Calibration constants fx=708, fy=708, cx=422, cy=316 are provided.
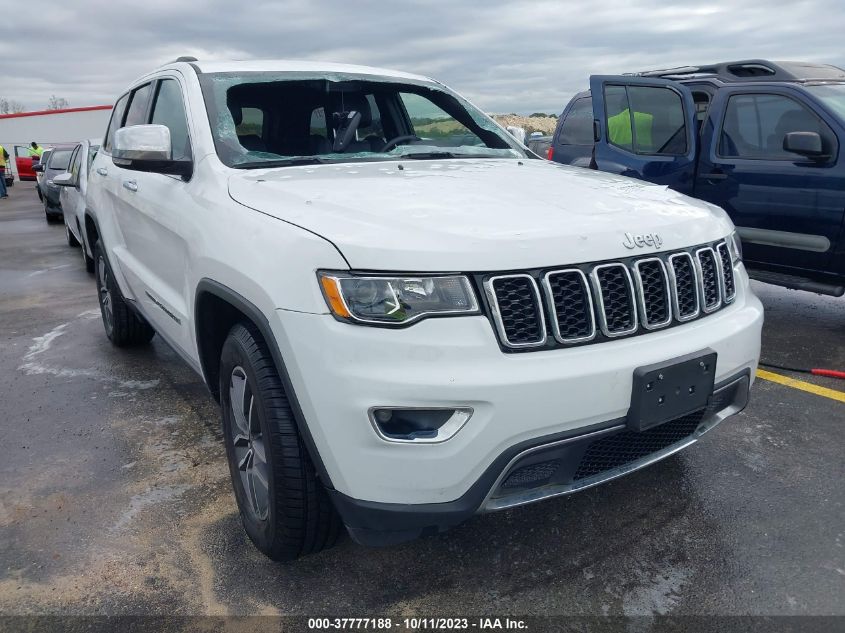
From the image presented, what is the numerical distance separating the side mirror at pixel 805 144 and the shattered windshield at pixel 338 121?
2.30 m

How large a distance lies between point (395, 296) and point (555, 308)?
1.51 feet

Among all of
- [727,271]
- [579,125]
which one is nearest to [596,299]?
[727,271]

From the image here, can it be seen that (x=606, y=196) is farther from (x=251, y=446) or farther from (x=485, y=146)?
(x=251, y=446)

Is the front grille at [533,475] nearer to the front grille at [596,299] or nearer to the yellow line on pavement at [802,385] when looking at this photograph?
the front grille at [596,299]

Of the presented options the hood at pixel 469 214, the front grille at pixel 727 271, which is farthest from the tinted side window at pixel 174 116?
the front grille at pixel 727 271

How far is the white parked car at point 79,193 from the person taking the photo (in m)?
5.86

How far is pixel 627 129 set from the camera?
20.7 ft

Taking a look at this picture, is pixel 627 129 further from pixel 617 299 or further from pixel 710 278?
pixel 617 299

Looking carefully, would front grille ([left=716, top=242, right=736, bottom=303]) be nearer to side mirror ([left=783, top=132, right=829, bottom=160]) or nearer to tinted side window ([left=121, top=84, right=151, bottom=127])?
side mirror ([left=783, top=132, right=829, bottom=160])

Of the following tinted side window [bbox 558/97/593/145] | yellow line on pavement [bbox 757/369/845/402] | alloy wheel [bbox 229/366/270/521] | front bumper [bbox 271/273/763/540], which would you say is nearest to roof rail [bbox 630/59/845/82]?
tinted side window [bbox 558/97/593/145]

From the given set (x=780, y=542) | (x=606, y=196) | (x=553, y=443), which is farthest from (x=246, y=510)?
(x=780, y=542)

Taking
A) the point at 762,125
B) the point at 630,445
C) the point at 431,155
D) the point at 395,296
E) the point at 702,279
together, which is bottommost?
the point at 630,445

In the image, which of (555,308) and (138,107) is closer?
(555,308)

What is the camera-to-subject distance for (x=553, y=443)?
196 cm
